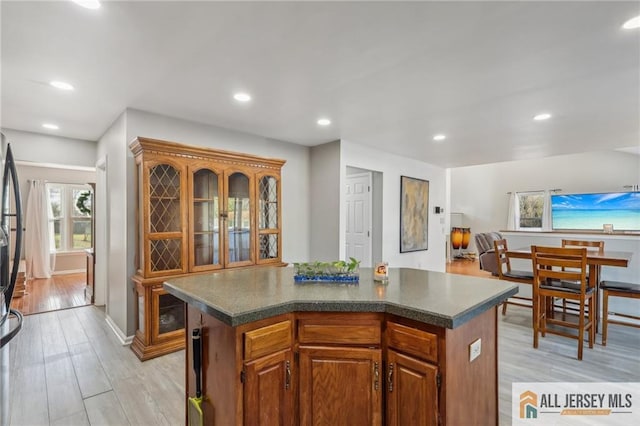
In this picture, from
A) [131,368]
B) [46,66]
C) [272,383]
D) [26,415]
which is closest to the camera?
[272,383]

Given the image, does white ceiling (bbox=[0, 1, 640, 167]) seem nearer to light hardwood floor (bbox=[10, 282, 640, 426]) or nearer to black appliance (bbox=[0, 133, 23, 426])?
black appliance (bbox=[0, 133, 23, 426])

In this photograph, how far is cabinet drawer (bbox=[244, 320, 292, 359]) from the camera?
144cm

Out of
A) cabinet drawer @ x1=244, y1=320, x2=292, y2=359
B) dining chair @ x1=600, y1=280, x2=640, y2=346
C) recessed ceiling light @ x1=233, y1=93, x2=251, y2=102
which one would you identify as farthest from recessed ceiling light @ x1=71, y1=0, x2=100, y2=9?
dining chair @ x1=600, y1=280, x2=640, y2=346

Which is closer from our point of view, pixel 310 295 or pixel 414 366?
pixel 414 366

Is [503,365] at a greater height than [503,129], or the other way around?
[503,129]

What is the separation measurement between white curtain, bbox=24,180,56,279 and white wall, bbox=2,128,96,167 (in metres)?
3.10

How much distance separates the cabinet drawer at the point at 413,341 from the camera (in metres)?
1.42

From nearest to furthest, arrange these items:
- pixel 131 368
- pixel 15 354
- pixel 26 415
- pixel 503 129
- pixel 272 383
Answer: pixel 272 383
pixel 26 415
pixel 131 368
pixel 15 354
pixel 503 129

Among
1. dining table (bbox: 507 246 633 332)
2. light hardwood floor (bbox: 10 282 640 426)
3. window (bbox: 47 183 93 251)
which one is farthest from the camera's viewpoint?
window (bbox: 47 183 93 251)

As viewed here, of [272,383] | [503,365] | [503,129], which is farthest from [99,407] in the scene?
[503,129]

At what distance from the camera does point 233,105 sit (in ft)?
10.4

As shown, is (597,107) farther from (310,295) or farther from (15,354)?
(15,354)

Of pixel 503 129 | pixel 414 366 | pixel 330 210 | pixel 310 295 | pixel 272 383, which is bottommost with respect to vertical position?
pixel 272 383

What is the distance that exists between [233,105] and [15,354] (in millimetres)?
3199
